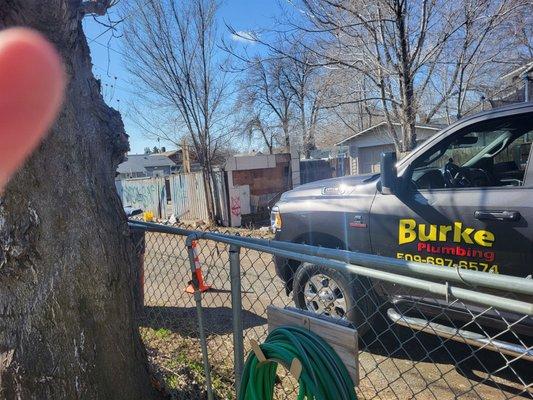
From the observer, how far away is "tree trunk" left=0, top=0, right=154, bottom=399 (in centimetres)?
189

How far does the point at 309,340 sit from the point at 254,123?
114 feet

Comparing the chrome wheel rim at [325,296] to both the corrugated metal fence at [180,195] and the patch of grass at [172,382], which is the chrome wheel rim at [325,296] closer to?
the patch of grass at [172,382]

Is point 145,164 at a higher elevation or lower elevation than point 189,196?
higher

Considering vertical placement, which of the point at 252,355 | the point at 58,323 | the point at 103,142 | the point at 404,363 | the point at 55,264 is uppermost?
the point at 103,142

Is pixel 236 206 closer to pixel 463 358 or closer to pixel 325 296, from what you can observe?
pixel 325 296

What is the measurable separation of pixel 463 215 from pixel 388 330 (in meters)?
0.97

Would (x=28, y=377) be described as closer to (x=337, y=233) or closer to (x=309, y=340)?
(x=309, y=340)

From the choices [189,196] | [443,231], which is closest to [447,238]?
[443,231]

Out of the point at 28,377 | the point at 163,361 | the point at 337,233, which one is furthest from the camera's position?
the point at 337,233

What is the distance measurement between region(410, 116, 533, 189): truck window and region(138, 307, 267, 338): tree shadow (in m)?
2.23

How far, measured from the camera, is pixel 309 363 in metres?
1.52

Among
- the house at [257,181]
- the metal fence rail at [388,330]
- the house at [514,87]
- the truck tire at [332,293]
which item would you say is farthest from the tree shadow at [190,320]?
the house at [257,181]

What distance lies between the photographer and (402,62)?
700 cm

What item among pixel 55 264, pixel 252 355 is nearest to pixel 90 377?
pixel 55 264
